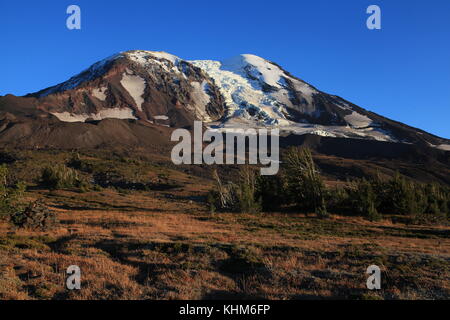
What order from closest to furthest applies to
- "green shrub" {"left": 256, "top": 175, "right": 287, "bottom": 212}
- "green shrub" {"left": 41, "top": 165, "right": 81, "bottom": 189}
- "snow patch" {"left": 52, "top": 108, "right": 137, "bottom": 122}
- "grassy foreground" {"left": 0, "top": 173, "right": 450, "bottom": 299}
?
1. "grassy foreground" {"left": 0, "top": 173, "right": 450, "bottom": 299}
2. "green shrub" {"left": 256, "top": 175, "right": 287, "bottom": 212}
3. "green shrub" {"left": 41, "top": 165, "right": 81, "bottom": 189}
4. "snow patch" {"left": 52, "top": 108, "right": 137, "bottom": 122}

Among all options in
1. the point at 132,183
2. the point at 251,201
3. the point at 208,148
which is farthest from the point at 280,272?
the point at 208,148

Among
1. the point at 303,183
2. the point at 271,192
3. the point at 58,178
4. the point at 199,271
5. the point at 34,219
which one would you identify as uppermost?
the point at 58,178

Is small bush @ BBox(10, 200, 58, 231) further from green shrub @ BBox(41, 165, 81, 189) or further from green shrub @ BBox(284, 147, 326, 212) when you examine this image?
green shrub @ BBox(41, 165, 81, 189)

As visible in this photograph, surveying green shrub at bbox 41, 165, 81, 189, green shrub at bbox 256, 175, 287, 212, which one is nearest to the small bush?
green shrub at bbox 256, 175, 287, 212

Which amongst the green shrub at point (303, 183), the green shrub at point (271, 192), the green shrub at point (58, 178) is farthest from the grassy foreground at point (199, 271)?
the green shrub at point (58, 178)

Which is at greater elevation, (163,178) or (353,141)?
(353,141)

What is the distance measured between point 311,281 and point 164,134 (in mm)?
140240

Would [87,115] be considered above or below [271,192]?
above

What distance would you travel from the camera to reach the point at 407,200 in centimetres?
3359

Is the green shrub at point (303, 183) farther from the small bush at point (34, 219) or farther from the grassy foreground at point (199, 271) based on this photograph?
the small bush at point (34, 219)

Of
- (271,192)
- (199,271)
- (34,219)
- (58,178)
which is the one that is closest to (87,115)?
(58,178)

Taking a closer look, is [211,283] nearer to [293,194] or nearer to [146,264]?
[146,264]

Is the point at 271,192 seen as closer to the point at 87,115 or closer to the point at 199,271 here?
the point at 199,271
